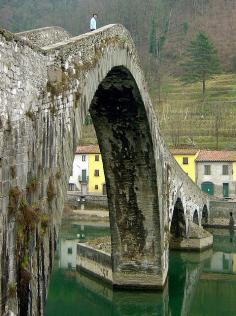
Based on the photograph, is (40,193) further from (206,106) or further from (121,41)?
(206,106)

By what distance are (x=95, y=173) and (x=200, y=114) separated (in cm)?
1535

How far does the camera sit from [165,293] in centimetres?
2008

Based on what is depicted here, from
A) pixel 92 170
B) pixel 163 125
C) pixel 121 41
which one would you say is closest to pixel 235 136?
pixel 163 125

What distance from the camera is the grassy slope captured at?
166 ft

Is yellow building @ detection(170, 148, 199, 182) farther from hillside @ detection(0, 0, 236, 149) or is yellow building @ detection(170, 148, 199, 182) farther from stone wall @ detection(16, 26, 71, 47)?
stone wall @ detection(16, 26, 71, 47)

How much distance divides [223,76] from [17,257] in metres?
61.2

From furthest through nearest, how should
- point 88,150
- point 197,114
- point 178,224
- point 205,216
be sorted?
point 197,114
point 88,150
point 205,216
point 178,224

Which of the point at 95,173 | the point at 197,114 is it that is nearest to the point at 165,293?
the point at 95,173

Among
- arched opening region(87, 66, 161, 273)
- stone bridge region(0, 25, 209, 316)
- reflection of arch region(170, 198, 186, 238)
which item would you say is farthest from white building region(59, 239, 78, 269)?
stone bridge region(0, 25, 209, 316)

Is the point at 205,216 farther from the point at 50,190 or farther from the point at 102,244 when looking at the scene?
the point at 50,190

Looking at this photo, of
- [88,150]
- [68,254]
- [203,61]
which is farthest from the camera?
[203,61]

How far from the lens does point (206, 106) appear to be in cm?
5712

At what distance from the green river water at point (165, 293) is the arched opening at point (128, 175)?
3.84 ft

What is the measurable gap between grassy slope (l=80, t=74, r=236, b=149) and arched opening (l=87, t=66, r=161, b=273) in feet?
98.3
